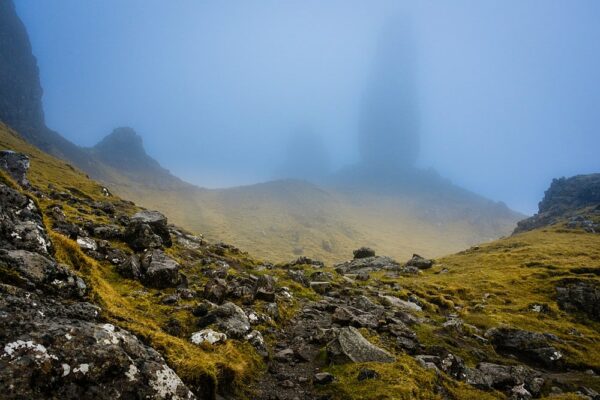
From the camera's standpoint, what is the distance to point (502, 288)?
149 feet

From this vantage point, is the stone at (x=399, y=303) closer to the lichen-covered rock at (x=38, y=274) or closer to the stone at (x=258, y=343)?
the stone at (x=258, y=343)

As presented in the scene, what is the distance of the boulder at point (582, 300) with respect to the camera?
114 feet

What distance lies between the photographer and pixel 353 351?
48.1ft

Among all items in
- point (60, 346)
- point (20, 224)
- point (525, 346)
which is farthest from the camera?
point (525, 346)

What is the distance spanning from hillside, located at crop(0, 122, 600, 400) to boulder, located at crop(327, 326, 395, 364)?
0.21 ft

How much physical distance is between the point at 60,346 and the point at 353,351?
442 inches

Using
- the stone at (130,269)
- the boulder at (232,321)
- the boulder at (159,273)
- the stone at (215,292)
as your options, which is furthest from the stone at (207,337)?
the stone at (130,269)

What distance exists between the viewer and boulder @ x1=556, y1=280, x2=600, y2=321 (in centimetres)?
3462

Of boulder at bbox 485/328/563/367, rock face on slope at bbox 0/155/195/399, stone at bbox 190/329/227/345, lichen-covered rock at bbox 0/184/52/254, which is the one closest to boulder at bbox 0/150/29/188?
lichen-covered rock at bbox 0/184/52/254

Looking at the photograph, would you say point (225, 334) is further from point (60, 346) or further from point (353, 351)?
point (60, 346)

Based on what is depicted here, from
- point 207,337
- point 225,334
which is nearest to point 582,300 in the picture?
point 225,334

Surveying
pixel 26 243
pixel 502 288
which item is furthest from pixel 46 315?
pixel 502 288

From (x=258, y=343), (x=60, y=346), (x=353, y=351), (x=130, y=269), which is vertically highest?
(x=60, y=346)

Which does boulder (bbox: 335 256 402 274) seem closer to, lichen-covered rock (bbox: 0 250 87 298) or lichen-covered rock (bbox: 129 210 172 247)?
lichen-covered rock (bbox: 129 210 172 247)
